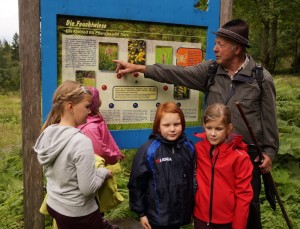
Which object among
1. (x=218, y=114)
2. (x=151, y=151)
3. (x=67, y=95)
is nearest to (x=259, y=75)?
(x=218, y=114)

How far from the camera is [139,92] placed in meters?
3.46

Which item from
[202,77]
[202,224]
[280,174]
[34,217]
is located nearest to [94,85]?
[202,77]

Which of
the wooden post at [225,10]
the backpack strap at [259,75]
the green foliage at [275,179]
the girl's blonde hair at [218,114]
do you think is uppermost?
the wooden post at [225,10]

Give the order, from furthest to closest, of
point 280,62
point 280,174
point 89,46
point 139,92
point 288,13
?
point 280,62, point 288,13, point 280,174, point 139,92, point 89,46

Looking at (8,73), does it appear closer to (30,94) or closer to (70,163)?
(30,94)

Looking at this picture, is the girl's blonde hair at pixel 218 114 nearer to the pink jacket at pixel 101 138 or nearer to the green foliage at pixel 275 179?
the pink jacket at pixel 101 138

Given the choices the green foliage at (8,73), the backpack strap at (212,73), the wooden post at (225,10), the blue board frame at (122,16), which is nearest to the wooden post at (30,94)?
the blue board frame at (122,16)

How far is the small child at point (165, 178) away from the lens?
284cm

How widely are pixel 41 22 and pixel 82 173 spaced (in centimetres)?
137

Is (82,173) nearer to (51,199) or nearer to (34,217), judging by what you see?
(51,199)

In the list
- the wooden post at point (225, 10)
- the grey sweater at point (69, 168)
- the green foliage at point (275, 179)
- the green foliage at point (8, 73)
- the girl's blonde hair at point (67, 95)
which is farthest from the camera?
the green foliage at point (8, 73)

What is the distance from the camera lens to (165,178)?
284cm

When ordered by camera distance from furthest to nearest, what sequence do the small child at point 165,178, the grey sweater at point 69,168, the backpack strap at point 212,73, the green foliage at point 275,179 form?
the green foliage at point 275,179
the backpack strap at point 212,73
the small child at point 165,178
the grey sweater at point 69,168

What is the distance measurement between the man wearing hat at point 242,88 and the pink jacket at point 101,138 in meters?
0.57
